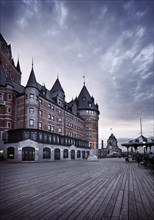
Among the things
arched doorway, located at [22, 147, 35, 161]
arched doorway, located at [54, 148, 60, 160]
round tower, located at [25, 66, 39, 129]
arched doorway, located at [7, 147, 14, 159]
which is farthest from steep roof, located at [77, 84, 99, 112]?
arched doorway, located at [7, 147, 14, 159]

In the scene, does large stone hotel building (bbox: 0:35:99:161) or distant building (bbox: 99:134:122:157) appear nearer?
large stone hotel building (bbox: 0:35:99:161)

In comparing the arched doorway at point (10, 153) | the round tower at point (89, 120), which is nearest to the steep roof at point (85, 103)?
the round tower at point (89, 120)

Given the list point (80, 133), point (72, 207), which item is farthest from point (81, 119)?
point (72, 207)

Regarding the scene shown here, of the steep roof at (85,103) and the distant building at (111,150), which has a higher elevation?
→ the steep roof at (85,103)

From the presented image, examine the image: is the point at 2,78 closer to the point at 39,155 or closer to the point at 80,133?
the point at 39,155

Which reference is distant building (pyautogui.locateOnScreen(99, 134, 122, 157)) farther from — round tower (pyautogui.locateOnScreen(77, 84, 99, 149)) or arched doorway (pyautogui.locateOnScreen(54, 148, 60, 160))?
arched doorway (pyautogui.locateOnScreen(54, 148, 60, 160))

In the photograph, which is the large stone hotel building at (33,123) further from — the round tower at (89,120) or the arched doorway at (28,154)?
the round tower at (89,120)

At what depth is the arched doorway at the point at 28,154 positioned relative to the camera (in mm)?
36750

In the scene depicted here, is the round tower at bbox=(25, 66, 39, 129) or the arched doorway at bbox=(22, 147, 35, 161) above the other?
the round tower at bbox=(25, 66, 39, 129)

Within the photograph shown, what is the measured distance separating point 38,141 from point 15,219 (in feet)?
118

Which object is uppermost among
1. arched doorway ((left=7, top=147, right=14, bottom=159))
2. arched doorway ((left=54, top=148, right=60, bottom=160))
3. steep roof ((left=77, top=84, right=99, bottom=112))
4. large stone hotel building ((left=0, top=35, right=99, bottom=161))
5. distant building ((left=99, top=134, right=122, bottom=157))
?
steep roof ((left=77, top=84, right=99, bottom=112))

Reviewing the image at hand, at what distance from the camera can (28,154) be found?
1458 inches

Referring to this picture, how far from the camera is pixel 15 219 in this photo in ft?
14.2

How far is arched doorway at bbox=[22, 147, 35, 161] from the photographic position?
3675cm
